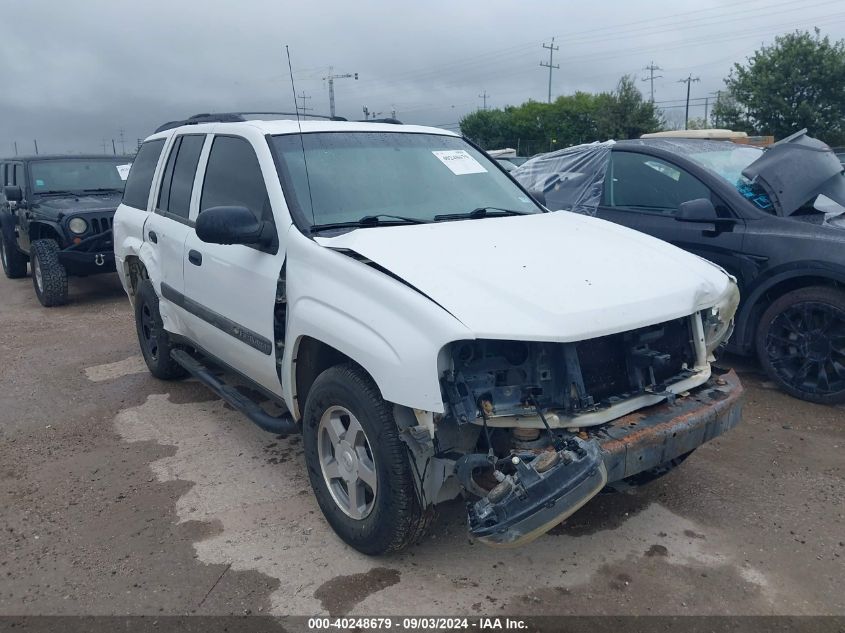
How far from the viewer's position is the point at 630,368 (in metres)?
2.87

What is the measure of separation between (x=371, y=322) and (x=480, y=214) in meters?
1.29

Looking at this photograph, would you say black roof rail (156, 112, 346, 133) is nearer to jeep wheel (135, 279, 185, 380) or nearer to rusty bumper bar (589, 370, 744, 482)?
jeep wheel (135, 279, 185, 380)

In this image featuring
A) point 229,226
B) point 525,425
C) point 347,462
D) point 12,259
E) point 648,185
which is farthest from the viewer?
point 12,259

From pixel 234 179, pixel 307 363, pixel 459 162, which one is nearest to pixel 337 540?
pixel 307 363

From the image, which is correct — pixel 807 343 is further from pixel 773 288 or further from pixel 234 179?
pixel 234 179

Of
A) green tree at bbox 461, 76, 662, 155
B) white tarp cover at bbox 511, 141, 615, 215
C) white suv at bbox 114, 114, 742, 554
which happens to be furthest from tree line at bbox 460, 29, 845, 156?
white suv at bbox 114, 114, 742, 554

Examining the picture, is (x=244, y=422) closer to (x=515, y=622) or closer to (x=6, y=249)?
(x=515, y=622)

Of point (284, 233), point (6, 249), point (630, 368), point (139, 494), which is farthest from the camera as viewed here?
point (6, 249)

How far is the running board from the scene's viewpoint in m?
3.53

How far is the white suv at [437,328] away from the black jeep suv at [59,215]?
16.9ft

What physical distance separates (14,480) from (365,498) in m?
2.22

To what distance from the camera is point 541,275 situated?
285 cm

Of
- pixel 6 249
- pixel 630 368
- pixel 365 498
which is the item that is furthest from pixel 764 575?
pixel 6 249

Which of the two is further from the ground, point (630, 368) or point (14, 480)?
point (630, 368)
